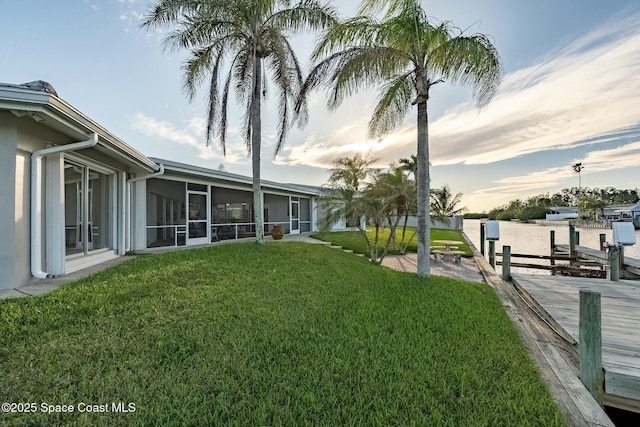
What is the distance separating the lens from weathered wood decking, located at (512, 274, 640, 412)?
3236 mm

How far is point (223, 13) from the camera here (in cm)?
895

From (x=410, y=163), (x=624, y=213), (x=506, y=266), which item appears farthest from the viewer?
(x=624, y=213)

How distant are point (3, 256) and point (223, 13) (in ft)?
27.4

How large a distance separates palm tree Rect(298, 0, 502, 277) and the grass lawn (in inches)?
146

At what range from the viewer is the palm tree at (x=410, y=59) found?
6.51m

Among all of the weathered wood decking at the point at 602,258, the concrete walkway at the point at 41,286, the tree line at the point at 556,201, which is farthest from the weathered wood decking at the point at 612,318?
the tree line at the point at 556,201

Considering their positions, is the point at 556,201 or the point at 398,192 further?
the point at 556,201

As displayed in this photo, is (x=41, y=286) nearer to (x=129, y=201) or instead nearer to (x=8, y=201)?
(x=8, y=201)

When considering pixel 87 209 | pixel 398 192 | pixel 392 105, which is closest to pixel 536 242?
pixel 398 192

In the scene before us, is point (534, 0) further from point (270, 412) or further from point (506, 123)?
point (270, 412)

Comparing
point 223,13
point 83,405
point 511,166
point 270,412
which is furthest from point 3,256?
point 511,166

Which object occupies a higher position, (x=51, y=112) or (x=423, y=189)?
(x=51, y=112)

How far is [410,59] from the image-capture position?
7062 mm

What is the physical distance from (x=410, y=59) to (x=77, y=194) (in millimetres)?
8785
